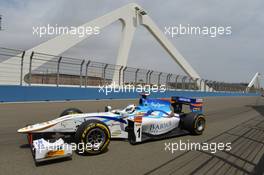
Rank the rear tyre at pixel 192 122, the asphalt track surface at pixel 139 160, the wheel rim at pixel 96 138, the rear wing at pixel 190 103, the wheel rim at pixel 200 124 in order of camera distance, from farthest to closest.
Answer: the rear wing at pixel 190 103 < the wheel rim at pixel 200 124 < the rear tyre at pixel 192 122 < the wheel rim at pixel 96 138 < the asphalt track surface at pixel 139 160

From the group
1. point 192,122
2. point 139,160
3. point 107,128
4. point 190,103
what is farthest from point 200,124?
point 107,128

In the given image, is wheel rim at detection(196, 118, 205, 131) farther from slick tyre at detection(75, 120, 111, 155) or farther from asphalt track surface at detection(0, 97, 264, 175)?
slick tyre at detection(75, 120, 111, 155)

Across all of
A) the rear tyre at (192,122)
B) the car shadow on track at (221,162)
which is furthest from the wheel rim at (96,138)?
the rear tyre at (192,122)

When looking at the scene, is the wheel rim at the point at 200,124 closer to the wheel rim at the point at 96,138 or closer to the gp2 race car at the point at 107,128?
the gp2 race car at the point at 107,128

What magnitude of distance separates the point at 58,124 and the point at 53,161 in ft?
2.18

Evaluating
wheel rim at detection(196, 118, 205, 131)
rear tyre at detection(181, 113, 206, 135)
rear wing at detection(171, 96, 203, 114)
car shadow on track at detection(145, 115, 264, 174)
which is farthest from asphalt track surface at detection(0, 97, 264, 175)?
rear wing at detection(171, 96, 203, 114)

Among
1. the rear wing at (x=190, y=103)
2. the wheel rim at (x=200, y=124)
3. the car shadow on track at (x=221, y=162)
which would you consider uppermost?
the rear wing at (x=190, y=103)

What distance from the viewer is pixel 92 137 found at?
4.52 meters

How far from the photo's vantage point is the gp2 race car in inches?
160

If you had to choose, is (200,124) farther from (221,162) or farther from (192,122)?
(221,162)

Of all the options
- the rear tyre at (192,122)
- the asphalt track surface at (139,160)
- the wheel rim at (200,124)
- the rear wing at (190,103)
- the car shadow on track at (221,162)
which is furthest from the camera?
the rear wing at (190,103)

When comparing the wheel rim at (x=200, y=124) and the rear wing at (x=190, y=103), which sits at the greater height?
the rear wing at (x=190, y=103)

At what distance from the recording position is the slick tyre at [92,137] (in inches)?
171

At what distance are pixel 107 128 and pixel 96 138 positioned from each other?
0.27m
